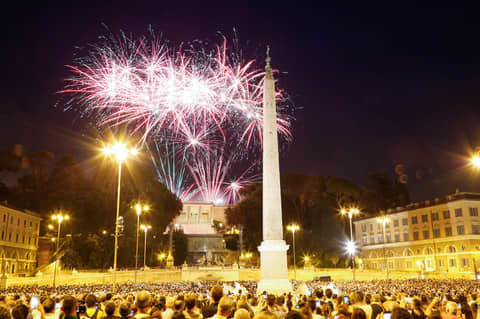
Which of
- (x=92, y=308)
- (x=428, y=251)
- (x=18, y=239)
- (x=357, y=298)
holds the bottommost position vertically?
(x=92, y=308)

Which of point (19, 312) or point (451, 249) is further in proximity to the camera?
point (451, 249)

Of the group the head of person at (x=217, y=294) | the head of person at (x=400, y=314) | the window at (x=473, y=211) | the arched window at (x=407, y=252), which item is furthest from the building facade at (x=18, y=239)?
the window at (x=473, y=211)

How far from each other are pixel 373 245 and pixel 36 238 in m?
56.6

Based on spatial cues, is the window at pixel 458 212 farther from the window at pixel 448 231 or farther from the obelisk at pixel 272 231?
the obelisk at pixel 272 231

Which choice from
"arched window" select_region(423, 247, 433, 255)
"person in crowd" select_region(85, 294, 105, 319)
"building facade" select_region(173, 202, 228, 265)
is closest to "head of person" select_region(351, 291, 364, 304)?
"person in crowd" select_region(85, 294, 105, 319)

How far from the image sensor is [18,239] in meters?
61.2

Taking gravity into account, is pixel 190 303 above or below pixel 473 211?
below

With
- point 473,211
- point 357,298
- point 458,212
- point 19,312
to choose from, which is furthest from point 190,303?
point 473,211

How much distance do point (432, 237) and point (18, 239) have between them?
60.3 m

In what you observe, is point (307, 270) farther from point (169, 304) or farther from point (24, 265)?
point (169, 304)

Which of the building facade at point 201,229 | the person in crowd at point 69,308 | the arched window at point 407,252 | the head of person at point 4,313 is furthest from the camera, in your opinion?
the building facade at point 201,229

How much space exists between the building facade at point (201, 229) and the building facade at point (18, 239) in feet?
107

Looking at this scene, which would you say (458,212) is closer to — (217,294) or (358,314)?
(217,294)

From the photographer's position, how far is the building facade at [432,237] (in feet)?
187
